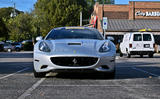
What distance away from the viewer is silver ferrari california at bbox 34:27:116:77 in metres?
8.34

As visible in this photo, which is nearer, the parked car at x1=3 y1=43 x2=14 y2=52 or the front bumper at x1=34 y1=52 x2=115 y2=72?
the front bumper at x1=34 y1=52 x2=115 y2=72

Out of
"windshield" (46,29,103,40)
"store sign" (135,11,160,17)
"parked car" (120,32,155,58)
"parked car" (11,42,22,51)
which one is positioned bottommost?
"parked car" (11,42,22,51)

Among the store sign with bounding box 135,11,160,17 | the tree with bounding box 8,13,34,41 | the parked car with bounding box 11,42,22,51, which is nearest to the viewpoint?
the parked car with bounding box 11,42,22,51

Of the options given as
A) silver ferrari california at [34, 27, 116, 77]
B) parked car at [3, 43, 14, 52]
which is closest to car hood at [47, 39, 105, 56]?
silver ferrari california at [34, 27, 116, 77]

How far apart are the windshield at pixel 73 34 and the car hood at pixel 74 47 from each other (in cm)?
78

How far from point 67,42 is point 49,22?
68.7 metres

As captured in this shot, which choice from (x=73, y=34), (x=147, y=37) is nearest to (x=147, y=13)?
(x=147, y=37)

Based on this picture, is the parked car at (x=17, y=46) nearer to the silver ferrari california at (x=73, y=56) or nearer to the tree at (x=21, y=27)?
the tree at (x=21, y=27)

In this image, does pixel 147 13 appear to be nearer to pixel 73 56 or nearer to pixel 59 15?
pixel 59 15

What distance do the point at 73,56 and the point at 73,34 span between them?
1.60 metres

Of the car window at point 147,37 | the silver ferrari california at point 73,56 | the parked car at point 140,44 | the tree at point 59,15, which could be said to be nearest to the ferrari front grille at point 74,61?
the silver ferrari california at point 73,56

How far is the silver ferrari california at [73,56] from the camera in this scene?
834cm

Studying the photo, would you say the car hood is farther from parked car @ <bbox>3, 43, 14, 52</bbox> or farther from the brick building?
the brick building

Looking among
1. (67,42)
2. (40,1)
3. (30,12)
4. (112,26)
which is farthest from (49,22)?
(67,42)
